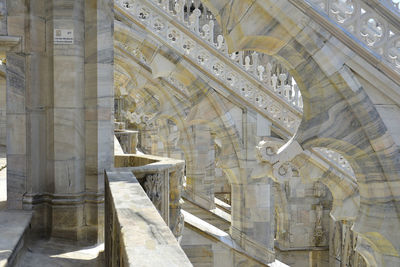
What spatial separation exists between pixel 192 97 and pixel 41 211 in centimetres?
497

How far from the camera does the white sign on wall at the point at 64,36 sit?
3.71 m

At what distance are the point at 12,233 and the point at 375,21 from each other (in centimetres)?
→ 398

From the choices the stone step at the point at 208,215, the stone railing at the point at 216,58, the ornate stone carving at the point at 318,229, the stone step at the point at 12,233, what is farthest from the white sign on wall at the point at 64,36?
the ornate stone carving at the point at 318,229

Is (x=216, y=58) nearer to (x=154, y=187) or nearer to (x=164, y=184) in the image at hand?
(x=164, y=184)

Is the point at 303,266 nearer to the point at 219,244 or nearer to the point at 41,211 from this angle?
the point at 219,244

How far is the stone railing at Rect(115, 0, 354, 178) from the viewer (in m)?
7.80

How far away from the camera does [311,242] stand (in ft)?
42.6

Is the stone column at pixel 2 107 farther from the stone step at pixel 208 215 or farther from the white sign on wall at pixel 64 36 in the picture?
the white sign on wall at pixel 64 36

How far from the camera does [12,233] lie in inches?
118

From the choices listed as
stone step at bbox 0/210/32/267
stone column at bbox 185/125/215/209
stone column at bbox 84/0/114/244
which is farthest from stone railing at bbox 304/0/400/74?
stone column at bbox 185/125/215/209

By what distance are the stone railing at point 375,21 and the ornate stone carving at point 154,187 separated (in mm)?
2497

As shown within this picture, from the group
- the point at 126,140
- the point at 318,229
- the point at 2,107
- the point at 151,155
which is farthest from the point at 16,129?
the point at 318,229

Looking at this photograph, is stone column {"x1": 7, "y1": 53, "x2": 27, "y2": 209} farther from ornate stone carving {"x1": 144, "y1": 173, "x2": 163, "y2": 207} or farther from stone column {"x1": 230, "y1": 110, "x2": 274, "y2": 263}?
stone column {"x1": 230, "y1": 110, "x2": 274, "y2": 263}

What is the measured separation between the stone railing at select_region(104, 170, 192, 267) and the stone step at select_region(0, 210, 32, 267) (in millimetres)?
684
